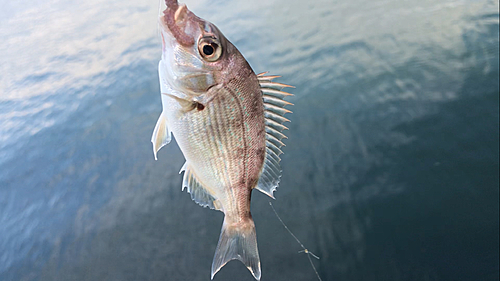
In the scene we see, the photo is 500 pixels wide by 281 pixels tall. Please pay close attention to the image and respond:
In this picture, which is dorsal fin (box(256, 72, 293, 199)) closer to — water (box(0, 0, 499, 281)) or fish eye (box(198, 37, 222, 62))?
fish eye (box(198, 37, 222, 62))

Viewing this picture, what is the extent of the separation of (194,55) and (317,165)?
3.05 m

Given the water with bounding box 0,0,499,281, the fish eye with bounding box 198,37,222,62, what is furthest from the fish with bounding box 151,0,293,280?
the water with bounding box 0,0,499,281

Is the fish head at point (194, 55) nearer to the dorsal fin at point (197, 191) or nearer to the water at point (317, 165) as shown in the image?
the dorsal fin at point (197, 191)

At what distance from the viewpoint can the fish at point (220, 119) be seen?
1.42 m

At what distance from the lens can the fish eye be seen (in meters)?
1.41

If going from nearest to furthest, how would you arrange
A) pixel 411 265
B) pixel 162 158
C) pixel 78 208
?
pixel 411 265 < pixel 78 208 < pixel 162 158

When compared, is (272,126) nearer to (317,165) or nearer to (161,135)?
(161,135)

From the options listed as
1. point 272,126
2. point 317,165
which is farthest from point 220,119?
point 317,165

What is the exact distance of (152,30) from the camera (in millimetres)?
8125

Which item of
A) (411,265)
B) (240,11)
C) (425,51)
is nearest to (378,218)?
(411,265)

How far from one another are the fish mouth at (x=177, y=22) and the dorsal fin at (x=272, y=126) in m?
0.39

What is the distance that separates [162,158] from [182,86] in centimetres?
328

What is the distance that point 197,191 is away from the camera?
171 centimetres

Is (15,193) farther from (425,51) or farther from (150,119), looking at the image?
(425,51)
